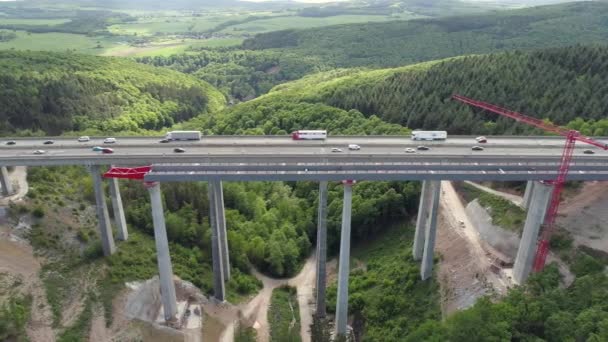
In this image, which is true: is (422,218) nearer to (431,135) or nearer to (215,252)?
(431,135)

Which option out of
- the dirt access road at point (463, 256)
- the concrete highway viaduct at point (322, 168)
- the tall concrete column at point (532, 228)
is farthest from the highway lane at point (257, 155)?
the dirt access road at point (463, 256)

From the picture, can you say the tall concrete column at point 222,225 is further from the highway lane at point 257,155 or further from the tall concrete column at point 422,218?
the tall concrete column at point 422,218

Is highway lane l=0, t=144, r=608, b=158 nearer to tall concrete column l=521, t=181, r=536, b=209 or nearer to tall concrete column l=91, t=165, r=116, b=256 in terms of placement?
tall concrete column l=91, t=165, r=116, b=256

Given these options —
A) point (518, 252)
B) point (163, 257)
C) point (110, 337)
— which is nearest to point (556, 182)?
point (518, 252)

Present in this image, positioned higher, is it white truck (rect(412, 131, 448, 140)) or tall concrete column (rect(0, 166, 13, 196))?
white truck (rect(412, 131, 448, 140))

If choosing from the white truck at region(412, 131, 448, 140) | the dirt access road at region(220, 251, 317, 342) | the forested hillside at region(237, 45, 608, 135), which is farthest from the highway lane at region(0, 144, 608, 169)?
the dirt access road at region(220, 251, 317, 342)

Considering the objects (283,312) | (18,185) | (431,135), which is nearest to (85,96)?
(18,185)

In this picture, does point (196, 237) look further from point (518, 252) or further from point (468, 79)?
point (468, 79)
